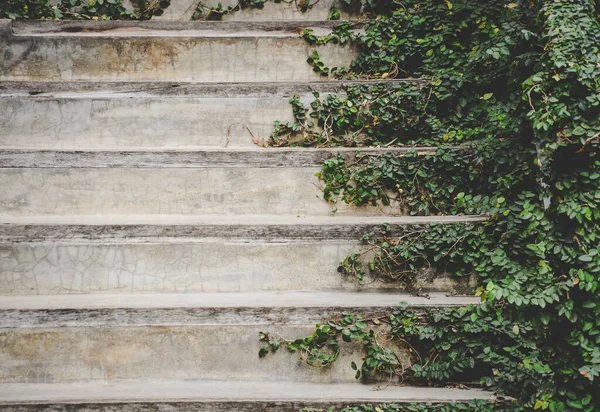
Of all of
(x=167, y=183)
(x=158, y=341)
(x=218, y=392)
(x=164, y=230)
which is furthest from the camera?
(x=167, y=183)

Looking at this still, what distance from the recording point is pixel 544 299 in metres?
2.54

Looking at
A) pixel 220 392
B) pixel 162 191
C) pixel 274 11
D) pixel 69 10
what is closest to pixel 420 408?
pixel 220 392

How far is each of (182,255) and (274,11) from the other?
2.65 m

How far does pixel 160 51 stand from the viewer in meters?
3.94

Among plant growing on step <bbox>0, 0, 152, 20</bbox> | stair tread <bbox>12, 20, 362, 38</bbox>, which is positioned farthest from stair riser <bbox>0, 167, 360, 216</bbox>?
plant growing on step <bbox>0, 0, 152, 20</bbox>

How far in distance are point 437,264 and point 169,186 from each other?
6.05 feet

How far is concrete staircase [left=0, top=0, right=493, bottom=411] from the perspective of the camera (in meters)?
2.71

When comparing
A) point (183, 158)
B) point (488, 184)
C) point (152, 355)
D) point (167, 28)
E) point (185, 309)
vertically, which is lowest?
point (152, 355)

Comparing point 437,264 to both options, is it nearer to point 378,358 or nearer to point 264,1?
point 378,358

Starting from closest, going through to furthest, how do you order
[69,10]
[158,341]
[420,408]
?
1. [420,408]
2. [158,341]
3. [69,10]

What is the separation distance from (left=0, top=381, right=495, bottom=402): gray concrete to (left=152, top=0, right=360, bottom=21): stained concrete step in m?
3.27

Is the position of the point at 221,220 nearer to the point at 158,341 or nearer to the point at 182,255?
the point at 182,255

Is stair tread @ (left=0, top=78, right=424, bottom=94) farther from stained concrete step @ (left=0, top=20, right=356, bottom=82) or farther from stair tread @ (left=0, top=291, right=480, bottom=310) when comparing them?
stair tread @ (left=0, top=291, right=480, bottom=310)

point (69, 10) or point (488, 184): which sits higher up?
point (69, 10)
